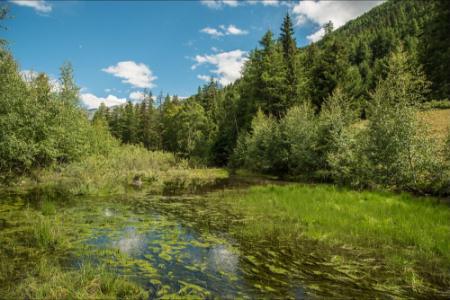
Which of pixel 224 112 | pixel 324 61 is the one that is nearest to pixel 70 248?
pixel 324 61

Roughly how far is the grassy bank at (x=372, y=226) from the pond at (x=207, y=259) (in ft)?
2.15

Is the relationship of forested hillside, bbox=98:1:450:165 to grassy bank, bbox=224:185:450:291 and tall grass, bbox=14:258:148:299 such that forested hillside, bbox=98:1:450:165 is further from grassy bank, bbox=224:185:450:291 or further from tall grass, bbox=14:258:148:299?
tall grass, bbox=14:258:148:299

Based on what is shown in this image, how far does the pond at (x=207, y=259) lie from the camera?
5793 millimetres

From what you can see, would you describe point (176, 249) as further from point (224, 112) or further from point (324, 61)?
point (224, 112)

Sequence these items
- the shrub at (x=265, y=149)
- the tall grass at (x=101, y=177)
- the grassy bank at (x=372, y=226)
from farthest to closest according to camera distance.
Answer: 1. the shrub at (x=265, y=149)
2. the tall grass at (x=101, y=177)
3. the grassy bank at (x=372, y=226)

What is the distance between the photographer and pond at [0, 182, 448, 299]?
19.0 ft

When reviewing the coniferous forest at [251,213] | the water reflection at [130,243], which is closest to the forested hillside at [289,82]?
the coniferous forest at [251,213]

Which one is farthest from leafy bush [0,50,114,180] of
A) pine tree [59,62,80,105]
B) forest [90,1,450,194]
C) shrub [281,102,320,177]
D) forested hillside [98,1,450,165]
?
forested hillside [98,1,450,165]

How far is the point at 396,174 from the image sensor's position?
50.6 ft

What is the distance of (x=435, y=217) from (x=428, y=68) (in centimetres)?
4382

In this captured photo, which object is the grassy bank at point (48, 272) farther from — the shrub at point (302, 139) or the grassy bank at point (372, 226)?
the shrub at point (302, 139)

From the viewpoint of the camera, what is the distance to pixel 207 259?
7.52m

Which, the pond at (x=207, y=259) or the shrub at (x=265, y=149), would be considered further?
the shrub at (x=265, y=149)

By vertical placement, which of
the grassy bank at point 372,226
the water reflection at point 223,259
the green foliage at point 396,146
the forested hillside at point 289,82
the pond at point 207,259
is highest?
the forested hillside at point 289,82
